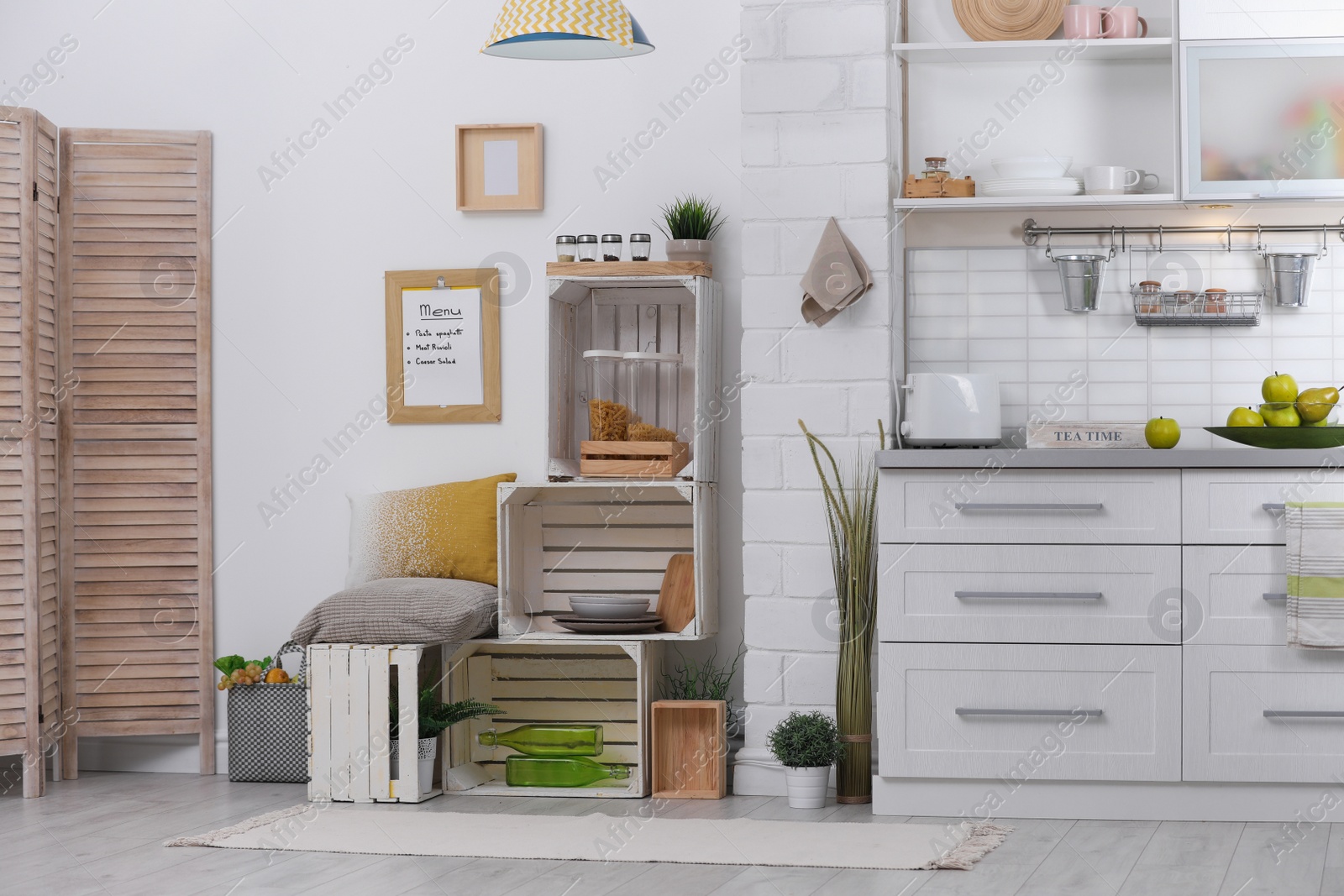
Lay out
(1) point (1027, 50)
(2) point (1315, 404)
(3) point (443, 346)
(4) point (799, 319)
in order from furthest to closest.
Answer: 1. (3) point (443, 346)
2. (1) point (1027, 50)
3. (4) point (799, 319)
4. (2) point (1315, 404)

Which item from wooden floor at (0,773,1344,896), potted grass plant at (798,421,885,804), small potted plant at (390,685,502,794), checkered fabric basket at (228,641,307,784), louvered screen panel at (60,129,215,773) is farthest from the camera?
louvered screen panel at (60,129,215,773)

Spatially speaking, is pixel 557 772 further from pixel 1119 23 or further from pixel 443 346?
pixel 1119 23

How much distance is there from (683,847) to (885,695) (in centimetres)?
60

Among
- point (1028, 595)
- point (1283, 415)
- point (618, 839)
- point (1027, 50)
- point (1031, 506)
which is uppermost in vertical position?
point (1027, 50)

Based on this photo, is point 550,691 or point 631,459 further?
point 550,691

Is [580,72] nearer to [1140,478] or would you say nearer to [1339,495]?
[1140,478]

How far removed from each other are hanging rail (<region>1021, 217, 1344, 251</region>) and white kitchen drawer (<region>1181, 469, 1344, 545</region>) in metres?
0.84

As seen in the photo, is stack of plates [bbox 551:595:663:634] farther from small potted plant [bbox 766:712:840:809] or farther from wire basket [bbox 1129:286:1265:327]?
wire basket [bbox 1129:286:1265:327]

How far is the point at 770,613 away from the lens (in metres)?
3.54

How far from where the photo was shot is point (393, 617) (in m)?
3.49

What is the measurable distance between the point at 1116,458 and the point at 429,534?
1.81m

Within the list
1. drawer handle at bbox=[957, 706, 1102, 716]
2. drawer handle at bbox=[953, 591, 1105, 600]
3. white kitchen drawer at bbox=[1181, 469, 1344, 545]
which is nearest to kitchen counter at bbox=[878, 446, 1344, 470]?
white kitchen drawer at bbox=[1181, 469, 1344, 545]

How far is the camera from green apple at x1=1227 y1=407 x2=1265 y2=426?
334cm

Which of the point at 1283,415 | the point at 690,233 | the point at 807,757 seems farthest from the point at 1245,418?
the point at 690,233
